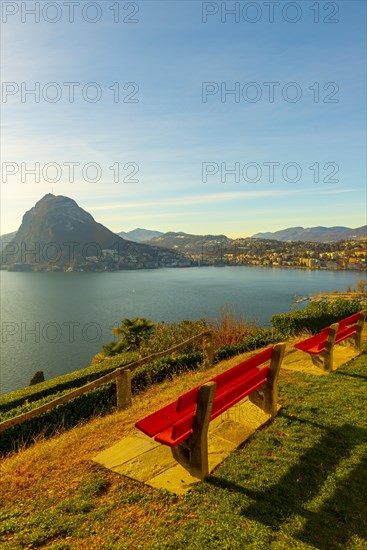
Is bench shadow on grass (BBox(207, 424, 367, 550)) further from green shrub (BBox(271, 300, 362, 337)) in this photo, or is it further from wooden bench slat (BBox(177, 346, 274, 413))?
green shrub (BBox(271, 300, 362, 337))

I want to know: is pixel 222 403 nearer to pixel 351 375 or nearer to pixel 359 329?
pixel 351 375

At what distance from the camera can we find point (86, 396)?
361 inches

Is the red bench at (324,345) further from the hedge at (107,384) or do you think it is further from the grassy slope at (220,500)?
the hedge at (107,384)

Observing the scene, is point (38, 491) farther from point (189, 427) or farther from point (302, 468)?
point (302, 468)

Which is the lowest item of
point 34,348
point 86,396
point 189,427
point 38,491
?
point 34,348

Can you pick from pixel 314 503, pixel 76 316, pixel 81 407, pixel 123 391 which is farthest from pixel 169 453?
pixel 76 316

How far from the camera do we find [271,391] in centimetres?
498

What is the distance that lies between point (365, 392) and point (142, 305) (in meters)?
76.0

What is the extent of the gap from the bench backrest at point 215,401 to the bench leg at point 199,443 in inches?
3.6

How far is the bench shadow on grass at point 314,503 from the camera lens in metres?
2.94

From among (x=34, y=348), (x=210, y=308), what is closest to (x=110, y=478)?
(x=34, y=348)

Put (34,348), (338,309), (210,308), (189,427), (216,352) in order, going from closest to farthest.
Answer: (189,427) → (216,352) → (338,309) → (34,348) → (210,308)

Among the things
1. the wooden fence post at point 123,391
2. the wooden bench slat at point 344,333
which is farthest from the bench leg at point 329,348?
the wooden fence post at point 123,391

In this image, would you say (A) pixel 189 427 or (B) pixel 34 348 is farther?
(B) pixel 34 348
